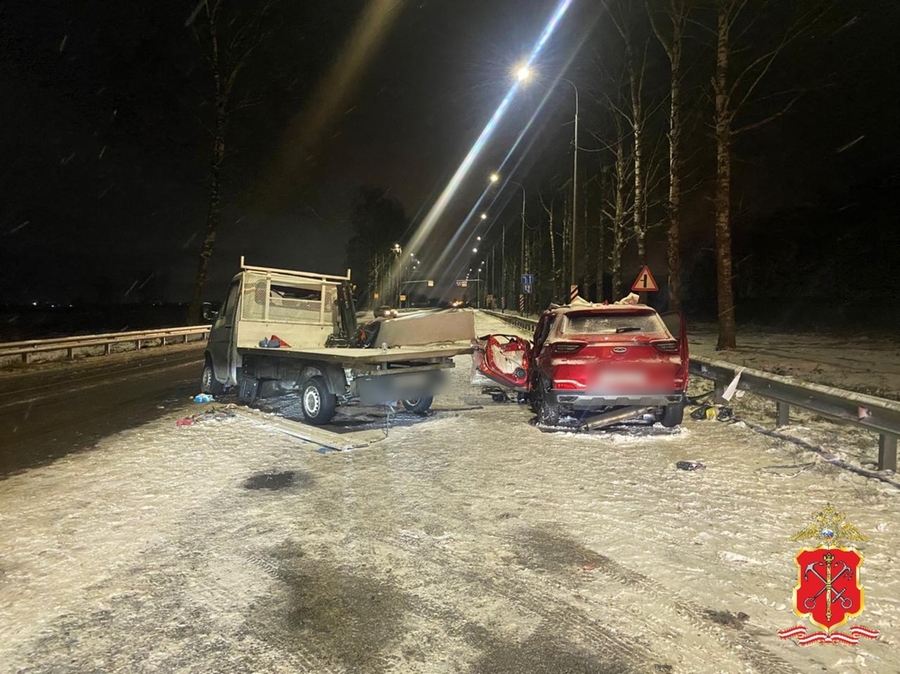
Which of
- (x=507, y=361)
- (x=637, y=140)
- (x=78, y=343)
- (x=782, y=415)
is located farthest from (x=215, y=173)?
(x=782, y=415)

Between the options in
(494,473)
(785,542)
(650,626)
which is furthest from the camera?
(494,473)

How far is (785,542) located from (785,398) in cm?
376

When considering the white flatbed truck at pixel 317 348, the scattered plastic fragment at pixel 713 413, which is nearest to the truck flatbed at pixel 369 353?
the white flatbed truck at pixel 317 348

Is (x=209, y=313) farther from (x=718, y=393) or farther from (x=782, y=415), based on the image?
(x=782, y=415)

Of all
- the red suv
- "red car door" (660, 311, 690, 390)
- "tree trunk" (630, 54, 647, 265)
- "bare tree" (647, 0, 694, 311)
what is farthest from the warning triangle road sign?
the red suv

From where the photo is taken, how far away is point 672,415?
812 cm

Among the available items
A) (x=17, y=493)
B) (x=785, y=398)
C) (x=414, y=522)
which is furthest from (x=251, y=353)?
(x=785, y=398)

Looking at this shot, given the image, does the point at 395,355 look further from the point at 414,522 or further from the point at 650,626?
the point at 650,626

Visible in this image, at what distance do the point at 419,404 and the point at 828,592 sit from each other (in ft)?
22.7

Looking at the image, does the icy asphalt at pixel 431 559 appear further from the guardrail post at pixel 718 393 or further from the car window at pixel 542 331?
the guardrail post at pixel 718 393

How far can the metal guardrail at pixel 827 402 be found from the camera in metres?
6.00

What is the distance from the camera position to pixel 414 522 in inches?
198

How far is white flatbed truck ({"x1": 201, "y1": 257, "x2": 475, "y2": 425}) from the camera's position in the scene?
8312 mm

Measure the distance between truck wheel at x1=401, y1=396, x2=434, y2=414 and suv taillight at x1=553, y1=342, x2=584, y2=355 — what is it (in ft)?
8.91
